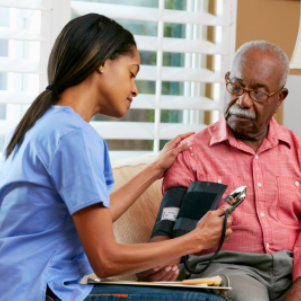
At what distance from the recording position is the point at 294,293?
1718 mm

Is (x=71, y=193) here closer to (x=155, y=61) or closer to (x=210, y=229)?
(x=210, y=229)

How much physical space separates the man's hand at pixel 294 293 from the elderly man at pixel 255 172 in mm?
36

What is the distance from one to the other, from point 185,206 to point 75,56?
2.13 feet

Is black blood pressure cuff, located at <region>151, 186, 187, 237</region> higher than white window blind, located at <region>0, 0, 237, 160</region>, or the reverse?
white window blind, located at <region>0, 0, 237, 160</region>

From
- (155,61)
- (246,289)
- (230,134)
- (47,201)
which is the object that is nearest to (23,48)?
(155,61)

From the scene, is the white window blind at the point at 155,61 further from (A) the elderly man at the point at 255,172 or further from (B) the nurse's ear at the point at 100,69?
(B) the nurse's ear at the point at 100,69

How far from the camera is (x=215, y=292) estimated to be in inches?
56.5

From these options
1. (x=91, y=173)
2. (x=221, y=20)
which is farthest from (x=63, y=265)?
(x=221, y=20)

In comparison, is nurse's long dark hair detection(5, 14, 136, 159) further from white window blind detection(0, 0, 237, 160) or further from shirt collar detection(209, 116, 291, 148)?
white window blind detection(0, 0, 237, 160)

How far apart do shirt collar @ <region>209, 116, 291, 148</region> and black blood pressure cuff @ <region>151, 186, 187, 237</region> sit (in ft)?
0.71

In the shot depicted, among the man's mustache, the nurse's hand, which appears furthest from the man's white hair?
the nurse's hand

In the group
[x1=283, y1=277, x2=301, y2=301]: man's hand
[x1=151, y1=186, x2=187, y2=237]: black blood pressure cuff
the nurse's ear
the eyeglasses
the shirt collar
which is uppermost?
the nurse's ear

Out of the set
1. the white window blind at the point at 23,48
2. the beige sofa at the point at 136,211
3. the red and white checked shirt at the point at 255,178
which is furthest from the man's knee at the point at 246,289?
the white window blind at the point at 23,48

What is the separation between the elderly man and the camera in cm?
183
